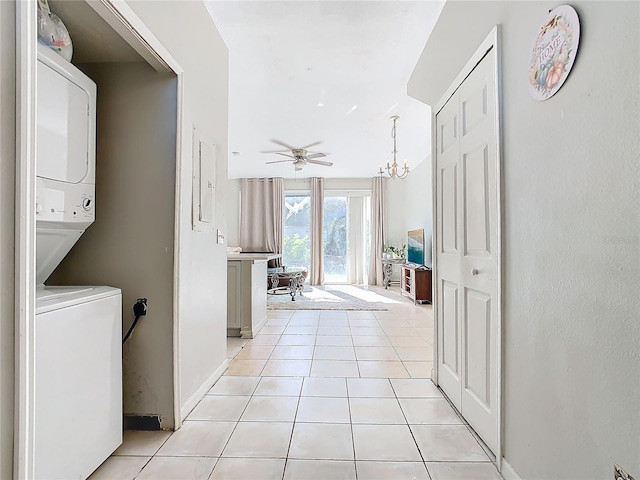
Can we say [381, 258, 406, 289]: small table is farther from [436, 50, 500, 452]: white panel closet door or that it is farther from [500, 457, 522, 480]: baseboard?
[500, 457, 522, 480]: baseboard

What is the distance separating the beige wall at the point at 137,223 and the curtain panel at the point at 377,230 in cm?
648

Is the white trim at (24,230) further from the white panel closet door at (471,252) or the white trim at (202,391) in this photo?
the white panel closet door at (471,252)

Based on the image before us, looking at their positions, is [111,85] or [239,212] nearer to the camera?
[111,85]

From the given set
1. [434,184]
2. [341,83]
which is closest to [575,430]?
[434,184]

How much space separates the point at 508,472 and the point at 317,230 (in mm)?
6757

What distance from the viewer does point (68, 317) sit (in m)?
1.25

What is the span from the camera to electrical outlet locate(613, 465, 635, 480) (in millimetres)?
851

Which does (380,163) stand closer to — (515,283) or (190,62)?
(190,62)

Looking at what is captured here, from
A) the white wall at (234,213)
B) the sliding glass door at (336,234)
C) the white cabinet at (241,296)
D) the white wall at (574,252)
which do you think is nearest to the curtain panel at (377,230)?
the sliding glass door at (336,234)

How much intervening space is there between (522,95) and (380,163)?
18.1 ft

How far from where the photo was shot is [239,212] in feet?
26.8

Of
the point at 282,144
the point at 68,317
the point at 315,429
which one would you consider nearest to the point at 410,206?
the point at 282,144

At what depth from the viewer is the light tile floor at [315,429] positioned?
4.85 feet

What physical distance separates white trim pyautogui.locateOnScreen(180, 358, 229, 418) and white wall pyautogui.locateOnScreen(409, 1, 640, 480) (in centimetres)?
168
